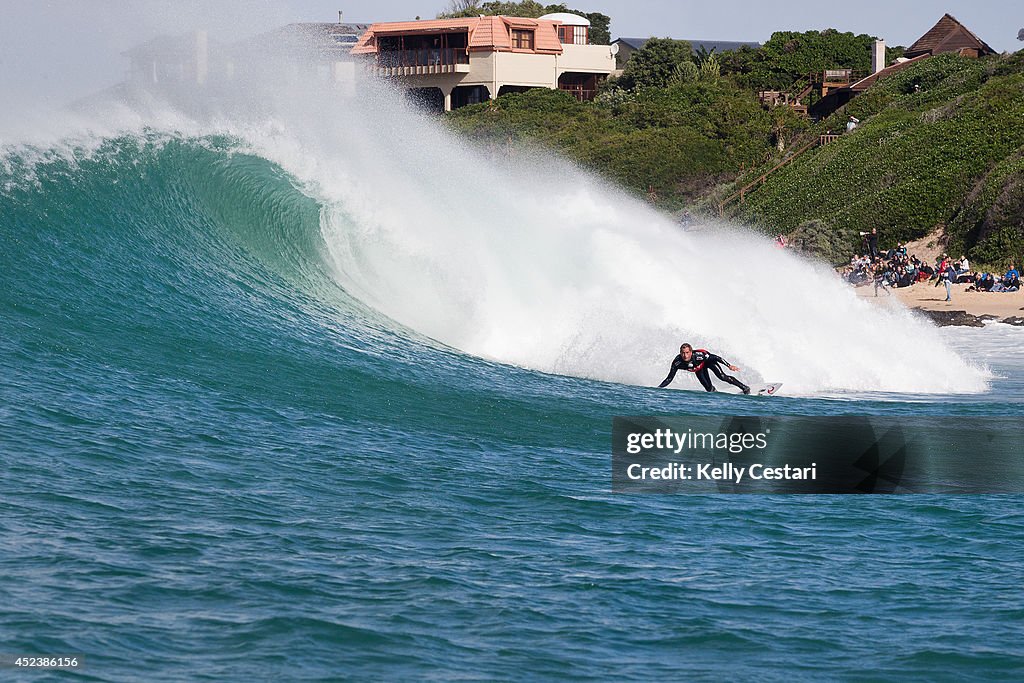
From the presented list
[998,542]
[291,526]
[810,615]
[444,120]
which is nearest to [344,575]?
[291,526]

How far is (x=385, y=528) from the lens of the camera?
8164mm

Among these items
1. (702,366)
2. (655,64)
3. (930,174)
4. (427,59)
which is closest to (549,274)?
(702,366)

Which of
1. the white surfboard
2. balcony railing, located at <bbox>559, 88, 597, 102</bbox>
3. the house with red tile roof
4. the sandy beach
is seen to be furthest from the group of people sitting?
balcony railing, located at <bbox>559, 88, 597, 102</bbox>

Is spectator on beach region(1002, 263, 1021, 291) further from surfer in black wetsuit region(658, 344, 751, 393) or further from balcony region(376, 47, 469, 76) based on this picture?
balcony region(376, 47, 469, 76)

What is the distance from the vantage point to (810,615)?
6.94 m

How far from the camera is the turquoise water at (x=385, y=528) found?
6297 mm

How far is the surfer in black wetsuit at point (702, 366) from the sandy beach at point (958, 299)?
12.7 meters

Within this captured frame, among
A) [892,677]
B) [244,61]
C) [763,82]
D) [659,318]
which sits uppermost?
[763,82]

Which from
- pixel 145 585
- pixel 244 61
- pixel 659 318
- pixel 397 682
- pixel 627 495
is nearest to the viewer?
pixel 397 682

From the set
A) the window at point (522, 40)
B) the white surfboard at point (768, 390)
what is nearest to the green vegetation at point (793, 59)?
the window at point (522, 40)

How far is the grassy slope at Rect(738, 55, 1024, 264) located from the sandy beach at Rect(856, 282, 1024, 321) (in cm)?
389

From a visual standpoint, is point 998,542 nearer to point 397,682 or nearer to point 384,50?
point 397,682

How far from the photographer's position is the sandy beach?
27266 millimetres

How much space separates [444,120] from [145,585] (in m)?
58.0
